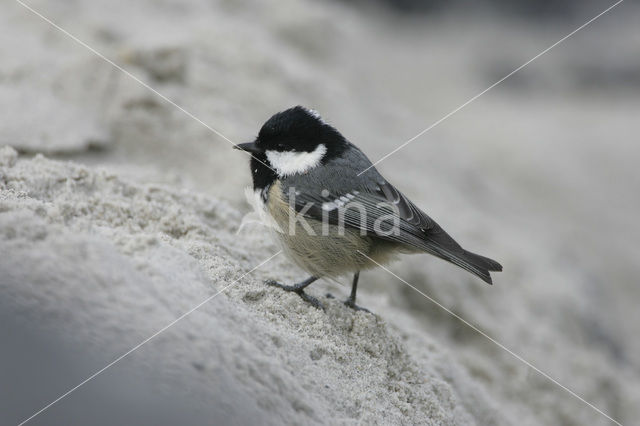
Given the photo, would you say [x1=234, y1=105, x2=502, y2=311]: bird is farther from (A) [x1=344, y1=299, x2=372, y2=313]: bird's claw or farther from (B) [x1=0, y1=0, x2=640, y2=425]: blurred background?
(B) [x1=0, y1=0, x2=640, y2=425]: blurred background

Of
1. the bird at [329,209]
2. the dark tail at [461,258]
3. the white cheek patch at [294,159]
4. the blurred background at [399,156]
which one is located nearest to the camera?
the dark tail at [461,258]

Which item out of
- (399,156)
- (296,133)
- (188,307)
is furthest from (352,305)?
(399,156)

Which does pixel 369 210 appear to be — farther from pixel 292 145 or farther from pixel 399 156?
pixel 399 156

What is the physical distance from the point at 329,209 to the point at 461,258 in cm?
58

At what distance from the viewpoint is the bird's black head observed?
3.01 m

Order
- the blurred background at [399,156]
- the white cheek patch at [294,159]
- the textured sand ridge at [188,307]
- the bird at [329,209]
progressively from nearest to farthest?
the textured sand ridge at [188,307] < the bird at [329,209] < the white cheek patch at [294,159] < the blurred background at [399,156]

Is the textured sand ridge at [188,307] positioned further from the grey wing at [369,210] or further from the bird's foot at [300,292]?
the grey wing at [369,210]

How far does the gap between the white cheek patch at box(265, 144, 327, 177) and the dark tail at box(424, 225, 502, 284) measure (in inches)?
23.9

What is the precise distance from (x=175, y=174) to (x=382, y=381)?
1859 millimetres

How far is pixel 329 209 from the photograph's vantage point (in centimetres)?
288

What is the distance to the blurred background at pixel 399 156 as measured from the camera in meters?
3.77

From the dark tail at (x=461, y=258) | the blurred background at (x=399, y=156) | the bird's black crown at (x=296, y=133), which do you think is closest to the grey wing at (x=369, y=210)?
the dark tail at (x=461, y=258)

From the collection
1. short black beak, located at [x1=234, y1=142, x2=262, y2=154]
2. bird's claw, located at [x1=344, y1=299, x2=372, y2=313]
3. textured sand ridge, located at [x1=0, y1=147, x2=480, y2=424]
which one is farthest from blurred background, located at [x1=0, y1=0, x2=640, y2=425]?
short black beak, located at [x1=234, y1=142, x2=262, y2=154]

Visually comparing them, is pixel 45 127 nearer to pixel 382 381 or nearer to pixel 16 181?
pixel 16 181
